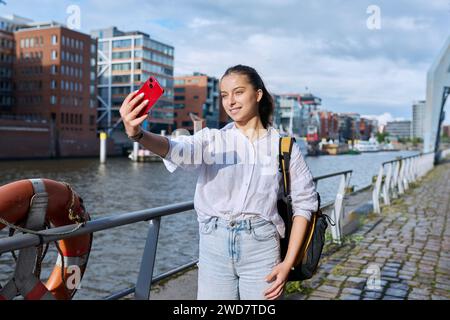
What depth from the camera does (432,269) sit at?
5.68m

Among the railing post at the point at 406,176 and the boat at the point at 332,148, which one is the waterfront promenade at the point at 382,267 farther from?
the boat at the point at 332,148

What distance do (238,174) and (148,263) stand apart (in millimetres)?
1362

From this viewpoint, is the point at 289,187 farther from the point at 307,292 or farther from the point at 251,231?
the point at 307,292

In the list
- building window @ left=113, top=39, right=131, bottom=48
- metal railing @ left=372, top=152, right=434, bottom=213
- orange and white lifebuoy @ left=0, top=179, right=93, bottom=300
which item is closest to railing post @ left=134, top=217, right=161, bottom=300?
orange and white lifebuoy @ left=0, top=179, right=93, bottom=300

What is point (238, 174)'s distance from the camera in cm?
221

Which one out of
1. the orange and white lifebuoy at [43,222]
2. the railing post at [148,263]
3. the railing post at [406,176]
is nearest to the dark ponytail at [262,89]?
the orange and white lifebuoy at [43,222]

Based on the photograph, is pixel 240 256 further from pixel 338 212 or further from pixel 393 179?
pixel 393 179

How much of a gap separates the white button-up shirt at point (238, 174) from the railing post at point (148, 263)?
1036 mm

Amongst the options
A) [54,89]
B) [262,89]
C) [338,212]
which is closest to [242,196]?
[262,89]

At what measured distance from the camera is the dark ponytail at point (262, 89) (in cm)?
227

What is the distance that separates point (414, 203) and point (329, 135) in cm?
8277

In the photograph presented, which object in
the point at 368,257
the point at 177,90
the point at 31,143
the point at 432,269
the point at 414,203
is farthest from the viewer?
the point at 177,90

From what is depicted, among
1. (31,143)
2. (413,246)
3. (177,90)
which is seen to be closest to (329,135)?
(177,90)
